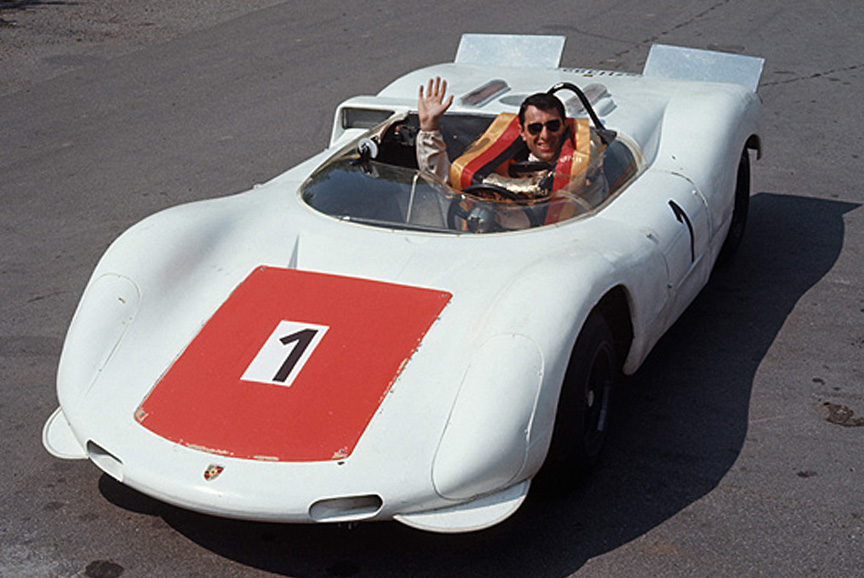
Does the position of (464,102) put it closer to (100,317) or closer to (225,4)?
(100,317)

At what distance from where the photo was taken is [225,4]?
517 inches

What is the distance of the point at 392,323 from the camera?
4078mm

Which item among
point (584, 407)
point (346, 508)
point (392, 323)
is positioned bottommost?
point (584, 407)

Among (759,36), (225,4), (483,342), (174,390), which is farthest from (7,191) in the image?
(759,36)

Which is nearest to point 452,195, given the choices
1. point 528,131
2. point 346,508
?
point 528,131

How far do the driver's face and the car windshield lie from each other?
0.10 meters

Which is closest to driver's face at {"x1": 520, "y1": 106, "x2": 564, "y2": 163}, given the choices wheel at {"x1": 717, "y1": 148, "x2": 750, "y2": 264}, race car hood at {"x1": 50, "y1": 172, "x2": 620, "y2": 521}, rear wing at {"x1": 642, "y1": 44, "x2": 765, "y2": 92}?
race car hood at {"x1": 50, "y1": 172, "x2": 620, "y2": 521}

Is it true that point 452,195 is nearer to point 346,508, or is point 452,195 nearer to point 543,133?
point 543,133

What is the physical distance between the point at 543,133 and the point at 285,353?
1784 millimetres

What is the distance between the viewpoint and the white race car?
356 cm

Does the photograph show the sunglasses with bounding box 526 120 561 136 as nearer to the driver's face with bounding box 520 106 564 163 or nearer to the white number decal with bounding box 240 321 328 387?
the driver's face with bounding box 520 106 564 163

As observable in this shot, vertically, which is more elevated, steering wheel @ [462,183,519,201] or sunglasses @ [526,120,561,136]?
sunglasses @ [526,120,561,136]

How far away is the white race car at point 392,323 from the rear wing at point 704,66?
105 cm

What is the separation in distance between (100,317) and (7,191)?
12.6ft
